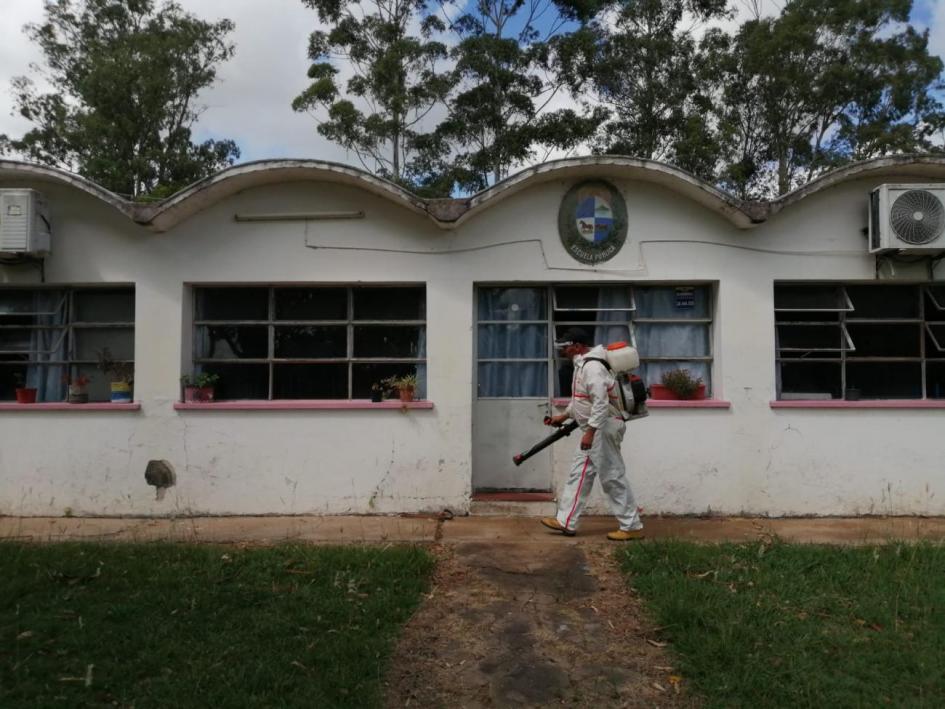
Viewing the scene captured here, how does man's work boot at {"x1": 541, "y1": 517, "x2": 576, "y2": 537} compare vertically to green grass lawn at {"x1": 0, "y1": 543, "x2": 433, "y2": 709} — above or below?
above

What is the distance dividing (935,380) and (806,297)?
157 cm

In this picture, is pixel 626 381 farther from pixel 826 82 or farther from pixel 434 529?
pixel 826 82

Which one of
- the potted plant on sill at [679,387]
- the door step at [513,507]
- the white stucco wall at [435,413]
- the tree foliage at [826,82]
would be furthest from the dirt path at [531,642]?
the tree foliage at [826,82]

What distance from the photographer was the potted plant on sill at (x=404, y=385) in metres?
7.03

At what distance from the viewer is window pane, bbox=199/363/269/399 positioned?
7461mm

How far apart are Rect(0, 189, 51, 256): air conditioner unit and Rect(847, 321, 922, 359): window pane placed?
8.14m

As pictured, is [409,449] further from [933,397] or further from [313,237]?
[933,397]

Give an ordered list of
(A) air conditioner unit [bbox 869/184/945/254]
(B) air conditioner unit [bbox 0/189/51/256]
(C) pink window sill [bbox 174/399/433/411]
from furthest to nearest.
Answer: (C) pink window sill [bbox 174/399/433/411]
(B) air conditioner unit [bbox 0/189/51/256]
(A) air conditioner unit [bbox 869/184/945/254]

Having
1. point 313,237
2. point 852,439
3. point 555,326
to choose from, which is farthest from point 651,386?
point 313,237

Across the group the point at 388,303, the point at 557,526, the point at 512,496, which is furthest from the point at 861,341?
the point at 388,303

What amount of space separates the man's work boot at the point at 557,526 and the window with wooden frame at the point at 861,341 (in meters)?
2.73

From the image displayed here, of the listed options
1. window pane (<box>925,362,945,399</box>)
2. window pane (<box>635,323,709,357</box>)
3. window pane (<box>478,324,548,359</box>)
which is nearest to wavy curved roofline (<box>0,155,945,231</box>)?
window pane (<box>635,323,709,357</box>)

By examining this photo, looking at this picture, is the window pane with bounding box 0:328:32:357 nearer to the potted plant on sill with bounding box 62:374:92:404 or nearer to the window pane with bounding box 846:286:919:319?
the potted plant on sill with bounding box 62:374:92:404

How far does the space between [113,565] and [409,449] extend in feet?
9.06
